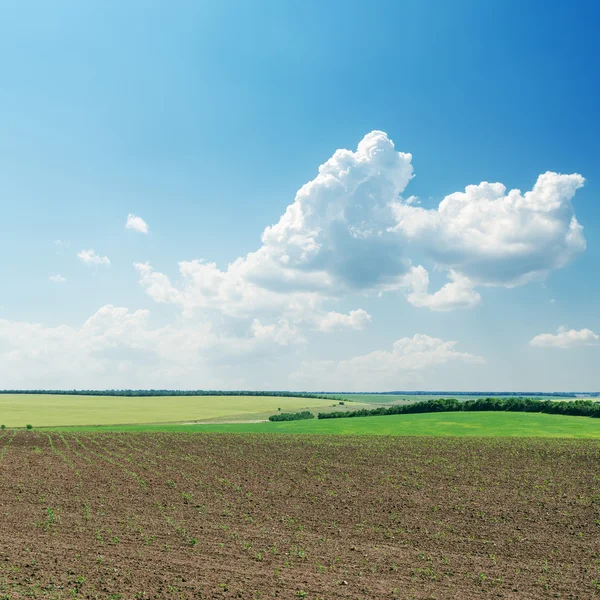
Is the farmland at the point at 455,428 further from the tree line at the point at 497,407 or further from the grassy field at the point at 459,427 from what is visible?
the tree line at the point at 497,407

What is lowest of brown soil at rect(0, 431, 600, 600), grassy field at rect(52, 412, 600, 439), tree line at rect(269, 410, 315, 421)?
tree line at rect(269, 410, 315, 421)

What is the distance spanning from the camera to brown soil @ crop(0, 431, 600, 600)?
1516cm

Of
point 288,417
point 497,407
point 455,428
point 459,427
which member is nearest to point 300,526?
point 455,428

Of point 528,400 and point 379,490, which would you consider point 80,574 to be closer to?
point 379,490

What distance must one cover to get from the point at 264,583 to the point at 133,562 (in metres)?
4.47

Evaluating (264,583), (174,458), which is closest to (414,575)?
(264,583)

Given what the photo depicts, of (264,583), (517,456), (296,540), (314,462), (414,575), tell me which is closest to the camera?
(264,583)

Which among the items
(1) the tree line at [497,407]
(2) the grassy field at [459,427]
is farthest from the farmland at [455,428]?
(1) the tree line at [497,407]

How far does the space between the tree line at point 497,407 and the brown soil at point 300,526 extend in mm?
54764

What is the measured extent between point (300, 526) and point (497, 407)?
87.1 meters

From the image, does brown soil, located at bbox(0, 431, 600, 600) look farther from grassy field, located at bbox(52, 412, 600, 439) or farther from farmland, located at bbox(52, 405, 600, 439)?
farmland, located at bbox(52, 405, 600, 439)

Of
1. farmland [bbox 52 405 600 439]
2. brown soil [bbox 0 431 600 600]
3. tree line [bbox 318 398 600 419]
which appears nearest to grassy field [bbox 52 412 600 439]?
farmland [bbox 52 405 600 439]

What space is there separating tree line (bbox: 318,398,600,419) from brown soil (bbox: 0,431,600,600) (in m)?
54.8

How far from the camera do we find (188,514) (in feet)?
75.2
